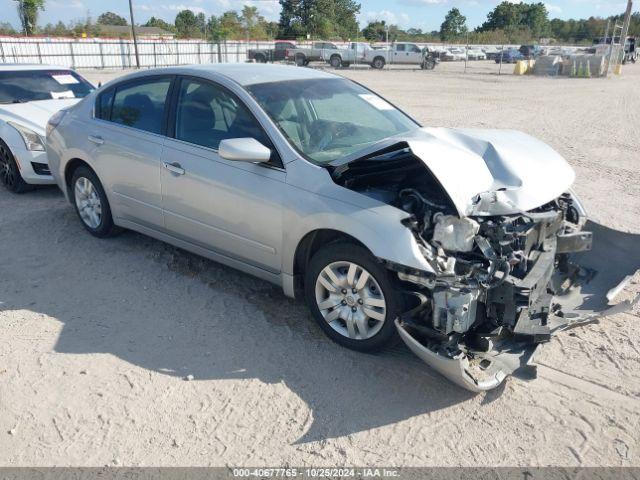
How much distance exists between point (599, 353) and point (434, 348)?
1.34m

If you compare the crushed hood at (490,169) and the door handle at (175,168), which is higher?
the crushed hood at (490,169)

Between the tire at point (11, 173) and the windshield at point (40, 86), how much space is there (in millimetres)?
1031

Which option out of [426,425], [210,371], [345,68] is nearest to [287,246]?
[210,371]

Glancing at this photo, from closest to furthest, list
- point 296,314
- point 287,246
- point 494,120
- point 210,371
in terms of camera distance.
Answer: point 210,371, point 287,246, point 296,314, point 494,120

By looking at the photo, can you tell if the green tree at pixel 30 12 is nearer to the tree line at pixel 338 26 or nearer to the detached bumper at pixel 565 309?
the tree line at pixel 338 26

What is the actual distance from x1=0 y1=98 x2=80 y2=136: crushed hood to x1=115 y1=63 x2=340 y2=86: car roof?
2.73 m

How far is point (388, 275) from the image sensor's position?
132 inches

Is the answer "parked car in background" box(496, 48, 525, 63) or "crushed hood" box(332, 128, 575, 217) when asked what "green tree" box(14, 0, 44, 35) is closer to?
"parked car in background" box(496, 48, 525, 63)

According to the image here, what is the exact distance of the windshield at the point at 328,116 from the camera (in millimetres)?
4000

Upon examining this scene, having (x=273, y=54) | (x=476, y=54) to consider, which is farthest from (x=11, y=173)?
(x=476, y=54)

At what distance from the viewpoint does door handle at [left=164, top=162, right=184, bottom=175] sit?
4.33 m

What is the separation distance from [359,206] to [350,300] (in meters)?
0.62

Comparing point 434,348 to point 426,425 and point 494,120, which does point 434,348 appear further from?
point 494,120

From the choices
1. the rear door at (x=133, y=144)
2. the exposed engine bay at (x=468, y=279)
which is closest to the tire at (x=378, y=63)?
the rear door at (x=133, y=144)
